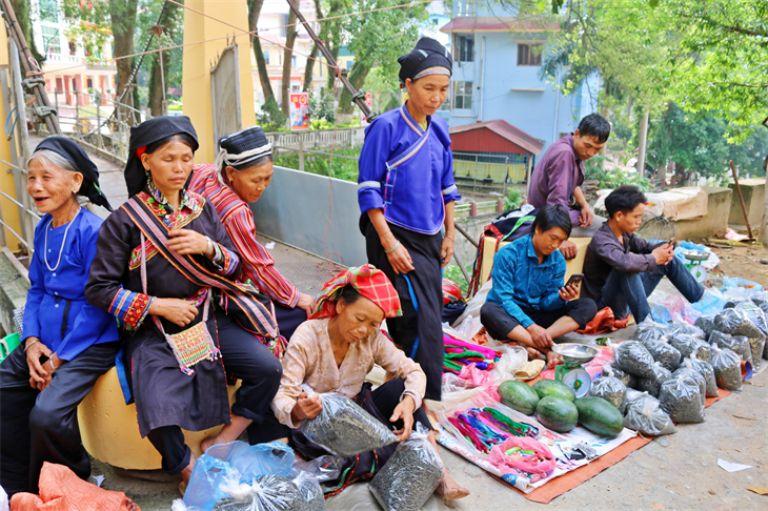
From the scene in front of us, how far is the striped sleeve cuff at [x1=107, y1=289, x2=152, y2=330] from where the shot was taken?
2.59 metres

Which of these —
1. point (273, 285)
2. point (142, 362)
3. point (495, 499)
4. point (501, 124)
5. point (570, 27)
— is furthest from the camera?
point (501, 124)

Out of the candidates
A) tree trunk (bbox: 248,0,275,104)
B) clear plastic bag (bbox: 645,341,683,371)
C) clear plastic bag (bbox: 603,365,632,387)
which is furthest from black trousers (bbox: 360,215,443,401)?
tree trunk (bbox: 248,0,275,104)

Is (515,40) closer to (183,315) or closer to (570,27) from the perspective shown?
(570,27)

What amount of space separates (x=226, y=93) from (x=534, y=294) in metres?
5.87

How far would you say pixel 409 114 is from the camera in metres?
3.43

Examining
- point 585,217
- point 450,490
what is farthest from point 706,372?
point 450,490

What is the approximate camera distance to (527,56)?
101 ft

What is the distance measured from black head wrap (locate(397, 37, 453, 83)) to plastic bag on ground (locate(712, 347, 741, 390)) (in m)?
2.65

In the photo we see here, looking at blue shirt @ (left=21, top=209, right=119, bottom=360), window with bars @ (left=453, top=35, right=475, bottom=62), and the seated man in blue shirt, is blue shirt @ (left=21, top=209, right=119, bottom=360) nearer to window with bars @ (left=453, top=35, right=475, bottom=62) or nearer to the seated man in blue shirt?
the seated man in blue shirt

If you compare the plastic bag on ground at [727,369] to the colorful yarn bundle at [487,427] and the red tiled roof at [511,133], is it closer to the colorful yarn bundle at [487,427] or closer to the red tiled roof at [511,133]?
the colorful yarn bundle at [487,427]

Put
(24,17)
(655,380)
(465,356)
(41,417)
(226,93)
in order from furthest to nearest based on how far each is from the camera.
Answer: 1. (24,17)
2. (226,93)
3. (465,356)
4. (655,380)
5. (41,417)

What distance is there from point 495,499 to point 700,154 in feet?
101

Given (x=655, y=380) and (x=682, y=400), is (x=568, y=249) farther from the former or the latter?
(x=682, y=400)

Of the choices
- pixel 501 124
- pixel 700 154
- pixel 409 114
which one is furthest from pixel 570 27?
A: pixel 409 114
